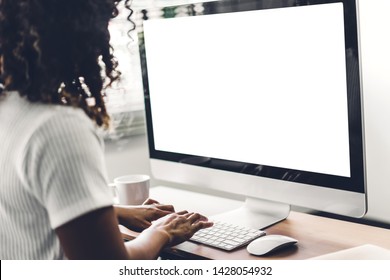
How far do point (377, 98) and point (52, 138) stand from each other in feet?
2.27

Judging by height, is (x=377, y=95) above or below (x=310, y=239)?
above

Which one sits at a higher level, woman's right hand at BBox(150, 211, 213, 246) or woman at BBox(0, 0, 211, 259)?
woman at BBox(0, 0, 211, 259)

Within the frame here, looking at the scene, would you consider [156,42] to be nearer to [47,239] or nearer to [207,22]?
[207,22]

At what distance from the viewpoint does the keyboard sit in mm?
952

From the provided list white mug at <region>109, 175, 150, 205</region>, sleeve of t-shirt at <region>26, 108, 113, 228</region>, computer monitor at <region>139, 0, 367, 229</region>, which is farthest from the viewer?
white mug at <region>109, 175, 150, 205</region>

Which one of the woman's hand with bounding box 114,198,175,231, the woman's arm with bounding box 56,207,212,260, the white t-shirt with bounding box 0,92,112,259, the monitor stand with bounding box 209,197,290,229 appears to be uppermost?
the white t-shirt with bounding box 0,92,112,259

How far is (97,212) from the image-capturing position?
647mm

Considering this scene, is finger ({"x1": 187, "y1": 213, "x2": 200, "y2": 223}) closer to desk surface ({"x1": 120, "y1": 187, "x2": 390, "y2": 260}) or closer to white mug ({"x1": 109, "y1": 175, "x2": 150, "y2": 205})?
desk surface ({"x1": 120, "y1": 187, "x2": 390, "y2": 260})

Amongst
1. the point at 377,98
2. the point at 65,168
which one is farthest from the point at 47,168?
the point at 377,98

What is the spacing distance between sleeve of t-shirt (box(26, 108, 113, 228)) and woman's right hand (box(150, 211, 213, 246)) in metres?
0.27

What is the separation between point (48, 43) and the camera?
67cm

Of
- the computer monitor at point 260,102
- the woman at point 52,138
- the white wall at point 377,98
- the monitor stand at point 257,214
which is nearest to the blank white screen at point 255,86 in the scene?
the computer monitor at point 260,102

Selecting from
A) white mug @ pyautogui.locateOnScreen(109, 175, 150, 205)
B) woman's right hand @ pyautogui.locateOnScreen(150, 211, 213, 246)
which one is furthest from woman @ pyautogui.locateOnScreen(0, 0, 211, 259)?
white mug @ pyautogui.locateOnScreen(109, 175, 150, 205)

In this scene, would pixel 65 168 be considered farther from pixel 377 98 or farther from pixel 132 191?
pixel 377 98
